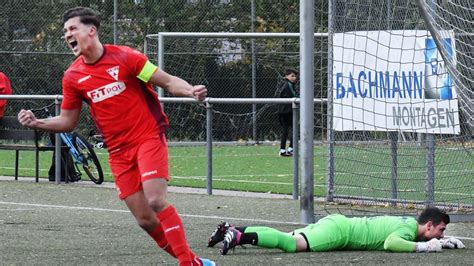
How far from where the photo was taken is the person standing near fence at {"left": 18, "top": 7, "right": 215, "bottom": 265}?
8.45 metres

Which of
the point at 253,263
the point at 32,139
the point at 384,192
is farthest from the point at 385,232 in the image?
the point at 32,139

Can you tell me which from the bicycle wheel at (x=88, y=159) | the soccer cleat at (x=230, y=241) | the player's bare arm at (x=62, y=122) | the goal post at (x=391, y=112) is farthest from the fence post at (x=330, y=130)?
the player's bare arm at (x=62, y=122)

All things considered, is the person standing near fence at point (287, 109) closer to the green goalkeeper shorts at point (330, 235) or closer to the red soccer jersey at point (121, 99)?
the green goalkeeper shorts at point (330, 235)

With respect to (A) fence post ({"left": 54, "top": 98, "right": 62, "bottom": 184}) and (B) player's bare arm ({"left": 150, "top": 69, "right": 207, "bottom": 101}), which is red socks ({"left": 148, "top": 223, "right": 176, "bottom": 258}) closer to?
(B) player's bare arm ({"left": 150, "top": 69, "right": 207, "bottom": 101})

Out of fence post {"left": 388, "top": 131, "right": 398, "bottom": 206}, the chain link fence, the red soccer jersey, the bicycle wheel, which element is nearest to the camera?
the red soccer jersey

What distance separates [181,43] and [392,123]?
14.9m

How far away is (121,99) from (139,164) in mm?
478

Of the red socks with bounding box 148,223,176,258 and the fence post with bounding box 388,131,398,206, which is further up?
the fence post with bounding box 388,131,398,206

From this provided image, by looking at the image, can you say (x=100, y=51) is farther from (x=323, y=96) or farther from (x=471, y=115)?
(x=323, y=96)

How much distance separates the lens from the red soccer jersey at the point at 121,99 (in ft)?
28.2

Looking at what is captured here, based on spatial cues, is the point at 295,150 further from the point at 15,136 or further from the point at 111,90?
the point at 111,90

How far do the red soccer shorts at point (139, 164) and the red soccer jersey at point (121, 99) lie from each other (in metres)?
0.06

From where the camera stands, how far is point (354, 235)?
998 cm

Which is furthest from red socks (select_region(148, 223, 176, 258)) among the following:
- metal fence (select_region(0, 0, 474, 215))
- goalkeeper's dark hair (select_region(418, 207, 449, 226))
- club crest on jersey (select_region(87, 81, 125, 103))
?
metal fence (select_region(0, 0, 474, 215))
